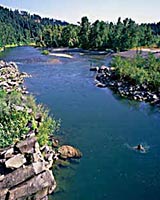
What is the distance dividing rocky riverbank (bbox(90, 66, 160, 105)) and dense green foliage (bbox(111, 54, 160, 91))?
356 millimetres

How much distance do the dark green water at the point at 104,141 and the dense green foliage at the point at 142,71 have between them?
8.31ft

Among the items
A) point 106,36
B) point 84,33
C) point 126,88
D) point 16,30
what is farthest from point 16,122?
point 16,30

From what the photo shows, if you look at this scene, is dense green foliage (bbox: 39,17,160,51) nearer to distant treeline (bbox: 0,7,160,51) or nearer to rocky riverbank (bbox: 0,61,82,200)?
distant treeline (bbox: 0,7,160,51)

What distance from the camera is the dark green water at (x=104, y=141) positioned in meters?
9.83

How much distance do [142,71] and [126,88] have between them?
1.98 metres

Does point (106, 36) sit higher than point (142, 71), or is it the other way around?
point (106, 36)

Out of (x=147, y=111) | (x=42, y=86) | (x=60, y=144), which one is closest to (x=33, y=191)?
(x=60, y=144)

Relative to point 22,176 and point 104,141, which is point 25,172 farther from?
point 104,141

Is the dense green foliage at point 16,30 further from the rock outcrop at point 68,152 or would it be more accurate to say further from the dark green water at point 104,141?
the rock outcrop at point 68,152

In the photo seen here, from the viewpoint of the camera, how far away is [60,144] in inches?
504

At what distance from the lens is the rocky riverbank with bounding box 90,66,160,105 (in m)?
20.2

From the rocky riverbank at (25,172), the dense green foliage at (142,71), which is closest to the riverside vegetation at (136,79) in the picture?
the dense green foliage at (142,71)

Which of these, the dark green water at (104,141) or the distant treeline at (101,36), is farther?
the distant treeline at (101,36)

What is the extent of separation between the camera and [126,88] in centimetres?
2300
